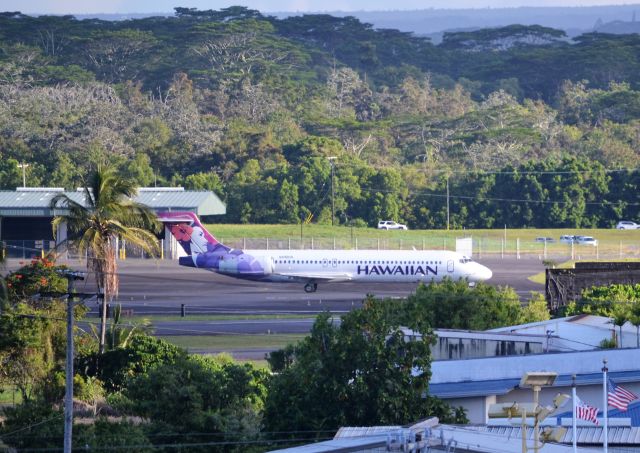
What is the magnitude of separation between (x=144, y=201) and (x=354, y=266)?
949 inches

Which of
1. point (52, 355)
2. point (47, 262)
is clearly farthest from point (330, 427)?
point (47, 262)

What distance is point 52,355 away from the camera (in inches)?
1754

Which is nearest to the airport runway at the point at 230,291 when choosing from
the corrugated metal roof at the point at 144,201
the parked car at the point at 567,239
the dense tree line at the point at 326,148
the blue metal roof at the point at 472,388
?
the corrugated metal roof at the point at 144,201

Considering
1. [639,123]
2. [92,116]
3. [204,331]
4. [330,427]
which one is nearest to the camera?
[330,427]

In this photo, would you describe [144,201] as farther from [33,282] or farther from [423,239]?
[33,282]

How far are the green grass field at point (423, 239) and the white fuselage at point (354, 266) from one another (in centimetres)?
2388

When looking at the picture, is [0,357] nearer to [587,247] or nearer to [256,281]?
[256,281]

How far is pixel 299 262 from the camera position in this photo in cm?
7944

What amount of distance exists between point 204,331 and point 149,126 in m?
98.5

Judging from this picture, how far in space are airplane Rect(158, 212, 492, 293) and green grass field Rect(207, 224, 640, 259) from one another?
2388cm

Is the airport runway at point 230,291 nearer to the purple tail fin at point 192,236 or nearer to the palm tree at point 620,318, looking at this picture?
the purple tail fin at point 192,236

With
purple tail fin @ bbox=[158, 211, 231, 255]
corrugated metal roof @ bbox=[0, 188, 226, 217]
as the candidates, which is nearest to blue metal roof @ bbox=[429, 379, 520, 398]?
purple tail fin @ bbox=[158, 211, 231, 255]

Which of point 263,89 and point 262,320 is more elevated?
point 263,89

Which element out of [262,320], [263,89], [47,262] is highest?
[263,89]
